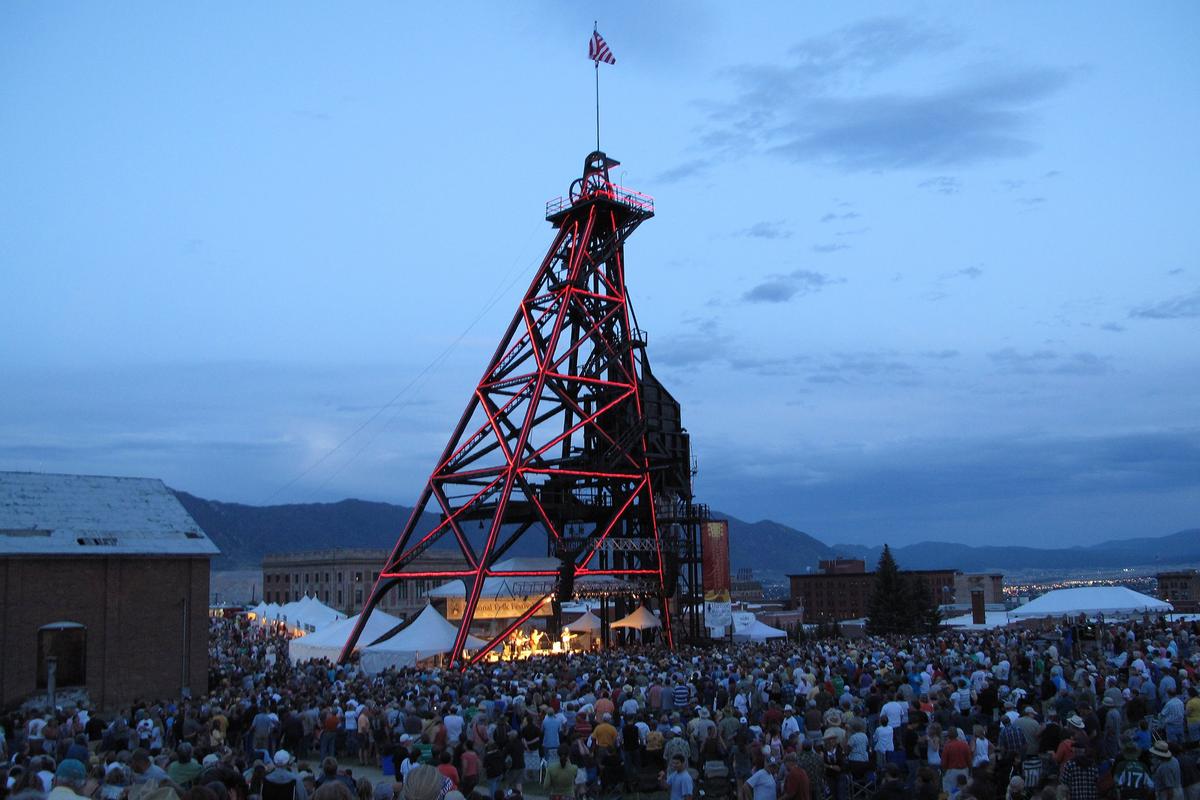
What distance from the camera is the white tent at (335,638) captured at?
40000mm

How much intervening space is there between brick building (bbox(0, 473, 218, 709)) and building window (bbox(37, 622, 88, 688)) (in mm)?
26

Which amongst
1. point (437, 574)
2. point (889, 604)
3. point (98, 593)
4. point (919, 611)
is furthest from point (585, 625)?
point (919, 611)

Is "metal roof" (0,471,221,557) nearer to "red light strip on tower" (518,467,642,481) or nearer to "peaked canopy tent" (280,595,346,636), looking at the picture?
"red light strip on tower" (518,467,642,481)

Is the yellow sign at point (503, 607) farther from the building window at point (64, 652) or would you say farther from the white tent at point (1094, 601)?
the white tent at point (1094, 601)

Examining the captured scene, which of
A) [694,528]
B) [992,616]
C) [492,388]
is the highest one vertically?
[492,388]

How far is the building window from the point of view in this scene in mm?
30219

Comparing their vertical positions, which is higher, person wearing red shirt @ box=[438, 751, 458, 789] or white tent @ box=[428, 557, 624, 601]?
white tent @ box=[428, 557, 624, 601]

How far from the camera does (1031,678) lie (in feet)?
81.6

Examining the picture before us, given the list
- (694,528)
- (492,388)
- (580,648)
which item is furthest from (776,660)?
(694,528)

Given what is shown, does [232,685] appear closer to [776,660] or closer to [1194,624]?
[776,660]

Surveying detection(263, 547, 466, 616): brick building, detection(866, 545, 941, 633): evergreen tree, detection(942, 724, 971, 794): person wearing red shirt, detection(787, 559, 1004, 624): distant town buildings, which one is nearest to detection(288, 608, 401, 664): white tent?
detection(942, 724, 971, 794): person wearing red shirt

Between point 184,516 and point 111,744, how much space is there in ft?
54.3

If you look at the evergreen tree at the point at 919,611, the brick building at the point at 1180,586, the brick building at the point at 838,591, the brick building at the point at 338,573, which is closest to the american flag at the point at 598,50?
the evergreen tree at the point at 919,611

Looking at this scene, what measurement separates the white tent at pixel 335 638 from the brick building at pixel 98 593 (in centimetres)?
700
